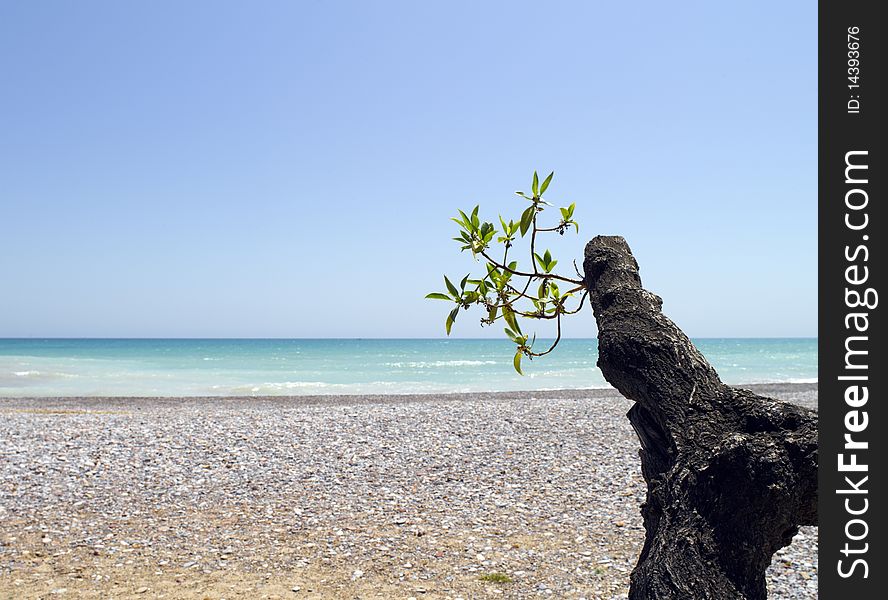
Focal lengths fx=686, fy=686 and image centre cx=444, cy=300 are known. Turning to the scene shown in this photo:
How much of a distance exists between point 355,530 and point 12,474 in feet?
19.1

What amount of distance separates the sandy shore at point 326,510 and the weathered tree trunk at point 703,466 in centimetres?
381

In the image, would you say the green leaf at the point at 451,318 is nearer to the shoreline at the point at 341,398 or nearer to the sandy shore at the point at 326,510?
the sandy shore at the point at 326,510

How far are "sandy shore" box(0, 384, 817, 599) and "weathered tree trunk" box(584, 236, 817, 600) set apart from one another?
381 cm

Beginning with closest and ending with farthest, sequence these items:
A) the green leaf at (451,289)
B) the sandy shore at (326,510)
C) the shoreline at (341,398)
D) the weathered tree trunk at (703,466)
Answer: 1. the weathered tree trunk at (703,466)
2. the green leaf at (451,289)
3. the sandy shore at (326,510)
4. the shoreline at (341,398)

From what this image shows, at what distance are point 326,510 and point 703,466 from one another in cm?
672

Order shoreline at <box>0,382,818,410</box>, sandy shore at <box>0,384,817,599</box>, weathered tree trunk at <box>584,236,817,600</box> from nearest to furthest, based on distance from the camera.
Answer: weathered tree trunk at <box>584,236,817,600</box> → sandy shore at <box>0,384,817,599</box> → shoreline at <box>0,382,818,410</box>

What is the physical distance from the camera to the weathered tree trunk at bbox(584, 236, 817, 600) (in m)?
2.16

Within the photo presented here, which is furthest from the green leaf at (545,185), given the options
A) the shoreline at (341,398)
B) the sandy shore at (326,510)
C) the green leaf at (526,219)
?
the shoreline at (341,398)

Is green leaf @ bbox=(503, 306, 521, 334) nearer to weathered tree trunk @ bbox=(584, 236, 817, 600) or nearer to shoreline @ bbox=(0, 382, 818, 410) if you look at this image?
weathered tree trunk @ bbox=(584, 236, 817, 600)

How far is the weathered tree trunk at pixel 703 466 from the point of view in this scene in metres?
2.16

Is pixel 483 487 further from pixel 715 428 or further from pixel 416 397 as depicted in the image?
pixel 416 397

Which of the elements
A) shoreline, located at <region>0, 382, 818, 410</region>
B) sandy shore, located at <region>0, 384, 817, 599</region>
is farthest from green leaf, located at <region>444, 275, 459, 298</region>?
shoreline, located at <region>0, 382, 818, 410</region>

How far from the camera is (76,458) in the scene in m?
11.0

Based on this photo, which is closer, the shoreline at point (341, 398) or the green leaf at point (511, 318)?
the green leaf at point (511, 318)
